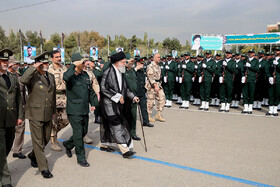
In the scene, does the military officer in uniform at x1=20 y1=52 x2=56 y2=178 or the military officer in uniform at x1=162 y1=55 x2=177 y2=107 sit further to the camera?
the military officer in uniform at x1=162 y1=55 x2=177 y2=107

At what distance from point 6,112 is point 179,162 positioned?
3.07 meters

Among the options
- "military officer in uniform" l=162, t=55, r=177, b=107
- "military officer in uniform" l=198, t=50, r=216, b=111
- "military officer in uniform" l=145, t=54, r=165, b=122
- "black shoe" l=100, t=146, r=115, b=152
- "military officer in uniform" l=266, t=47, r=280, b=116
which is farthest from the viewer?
"military officer in uniform" l=162, t=55, r=177, b=107

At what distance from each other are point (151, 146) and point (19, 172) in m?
2.71

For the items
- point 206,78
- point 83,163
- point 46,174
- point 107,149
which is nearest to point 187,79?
point 206,78

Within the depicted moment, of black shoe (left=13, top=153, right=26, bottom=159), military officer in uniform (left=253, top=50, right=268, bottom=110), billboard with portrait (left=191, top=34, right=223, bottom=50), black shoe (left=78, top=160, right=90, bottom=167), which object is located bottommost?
black shoe (left=13, top=153, right=26, bottom=159)

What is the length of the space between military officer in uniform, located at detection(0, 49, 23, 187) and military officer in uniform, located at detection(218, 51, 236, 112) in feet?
26.8

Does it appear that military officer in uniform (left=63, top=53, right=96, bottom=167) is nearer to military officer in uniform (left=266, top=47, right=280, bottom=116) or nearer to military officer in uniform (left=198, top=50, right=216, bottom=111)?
military officer in uniform (left=198, top=50, right=216, bottom=111)

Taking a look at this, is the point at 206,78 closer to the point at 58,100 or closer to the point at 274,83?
the point at 274,83

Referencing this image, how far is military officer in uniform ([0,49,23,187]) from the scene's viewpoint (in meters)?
3.44

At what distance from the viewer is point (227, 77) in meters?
9.82

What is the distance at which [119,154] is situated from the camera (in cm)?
508

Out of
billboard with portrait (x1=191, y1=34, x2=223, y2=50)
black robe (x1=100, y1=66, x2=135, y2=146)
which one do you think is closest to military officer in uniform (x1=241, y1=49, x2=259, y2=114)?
black robe (x1=100, y1=66, x2=135, y2=146)

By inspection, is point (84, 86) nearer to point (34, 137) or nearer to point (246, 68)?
point (34, 137)

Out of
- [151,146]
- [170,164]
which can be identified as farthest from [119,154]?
[170,164]
